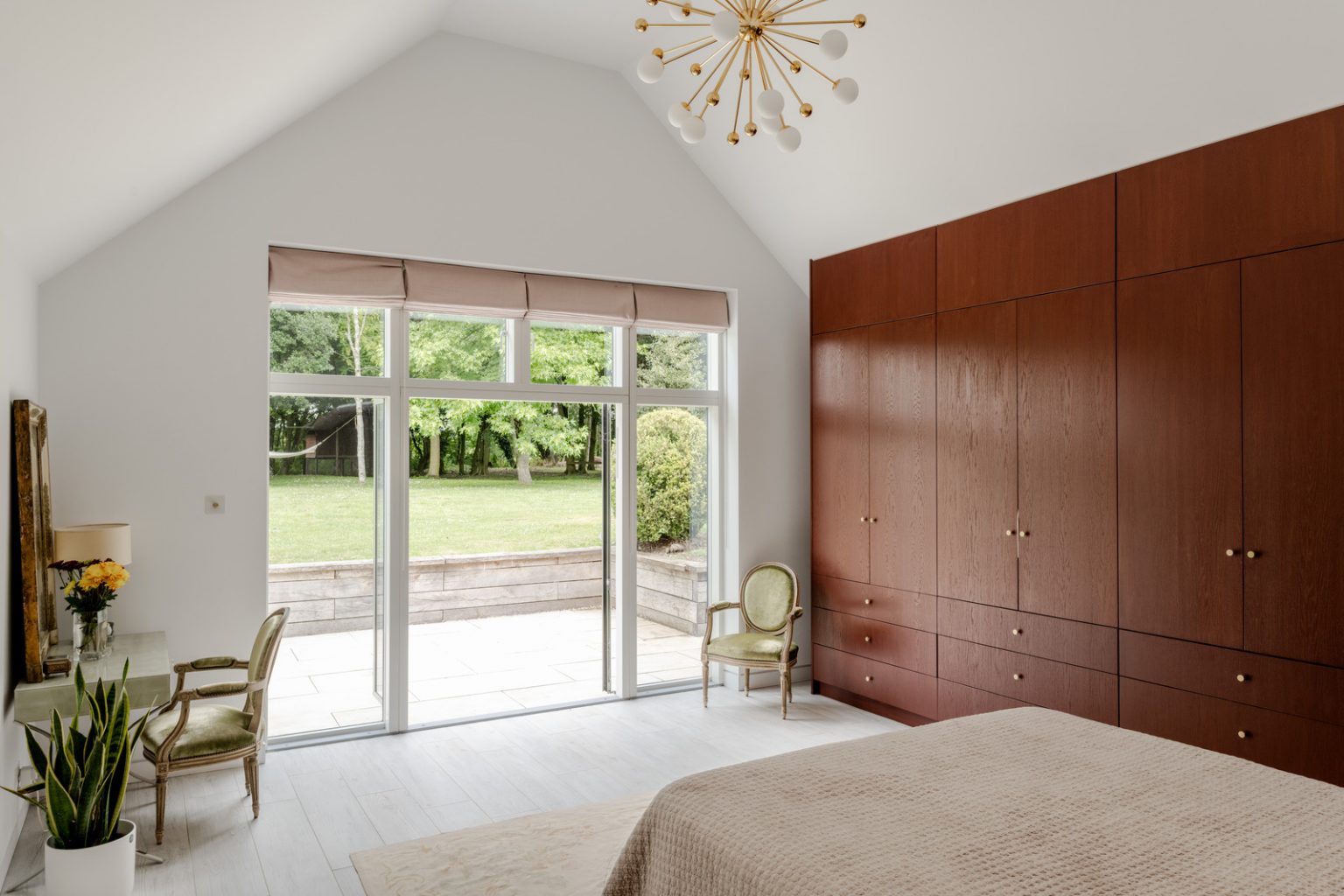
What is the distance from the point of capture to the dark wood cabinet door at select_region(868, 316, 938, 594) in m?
4.75

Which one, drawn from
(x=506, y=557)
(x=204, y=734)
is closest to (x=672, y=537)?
(x=506, y=557)

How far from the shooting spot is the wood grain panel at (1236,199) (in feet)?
10.3

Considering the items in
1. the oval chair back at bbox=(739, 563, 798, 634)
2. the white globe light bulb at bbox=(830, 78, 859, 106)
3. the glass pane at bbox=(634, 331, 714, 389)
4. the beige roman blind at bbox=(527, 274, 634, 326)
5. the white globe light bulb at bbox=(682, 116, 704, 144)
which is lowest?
the oval chair back at bbox=(739, 563, 798, 634)

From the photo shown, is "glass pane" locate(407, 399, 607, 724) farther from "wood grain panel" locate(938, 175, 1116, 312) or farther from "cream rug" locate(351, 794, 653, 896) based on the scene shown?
"wood grain panel" locate(938, 175, 1116, 312)

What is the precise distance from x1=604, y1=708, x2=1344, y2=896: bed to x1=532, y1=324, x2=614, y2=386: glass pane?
3.11m

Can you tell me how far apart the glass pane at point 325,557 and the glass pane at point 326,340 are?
17 cm

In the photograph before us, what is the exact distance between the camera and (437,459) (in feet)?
16.9

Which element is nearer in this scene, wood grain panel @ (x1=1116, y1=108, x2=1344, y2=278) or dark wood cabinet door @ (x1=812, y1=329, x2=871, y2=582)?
wood grain panel @ (x1=1116, y1=108, x2=1344, y2=278)

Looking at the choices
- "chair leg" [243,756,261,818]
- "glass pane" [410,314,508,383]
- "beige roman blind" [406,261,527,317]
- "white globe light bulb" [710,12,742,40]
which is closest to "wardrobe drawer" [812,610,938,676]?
"glass pane" [410,314,508,383]

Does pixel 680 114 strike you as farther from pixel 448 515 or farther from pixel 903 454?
pixel 448 515

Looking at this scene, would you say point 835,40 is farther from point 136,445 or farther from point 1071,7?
point 136,445

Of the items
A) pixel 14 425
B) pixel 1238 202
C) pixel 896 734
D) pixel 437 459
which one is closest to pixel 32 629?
pixel 14 425

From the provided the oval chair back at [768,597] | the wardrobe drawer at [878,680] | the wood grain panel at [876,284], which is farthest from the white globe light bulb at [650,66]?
the wardrobe drawer at [878,680]

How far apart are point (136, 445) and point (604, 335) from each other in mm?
2535
